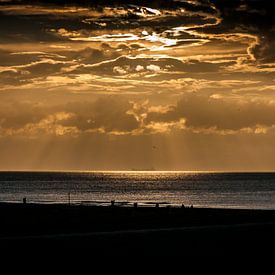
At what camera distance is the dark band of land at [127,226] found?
14.8 metres

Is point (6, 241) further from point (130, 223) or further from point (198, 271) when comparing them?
point (130, 223)

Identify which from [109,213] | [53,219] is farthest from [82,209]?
[53,219]

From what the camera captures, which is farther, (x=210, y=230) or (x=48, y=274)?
(x=210, y=230)

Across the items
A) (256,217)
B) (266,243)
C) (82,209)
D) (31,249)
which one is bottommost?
(82,209)

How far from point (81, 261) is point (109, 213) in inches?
1544

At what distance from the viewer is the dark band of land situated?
14.8 meters

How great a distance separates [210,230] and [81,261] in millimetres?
3892

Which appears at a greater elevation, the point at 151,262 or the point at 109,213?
the point at 151,262

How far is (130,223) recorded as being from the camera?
45.8m

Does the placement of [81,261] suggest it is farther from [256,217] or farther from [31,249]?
[256,217]

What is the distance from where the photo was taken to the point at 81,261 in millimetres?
14102

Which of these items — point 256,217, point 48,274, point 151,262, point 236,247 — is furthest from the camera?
point 256,217

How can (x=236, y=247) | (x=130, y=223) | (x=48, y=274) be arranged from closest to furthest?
(x=48, y=274)
(x=236, y=247)
(x=130, y=223)

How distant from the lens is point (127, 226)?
43594mm
